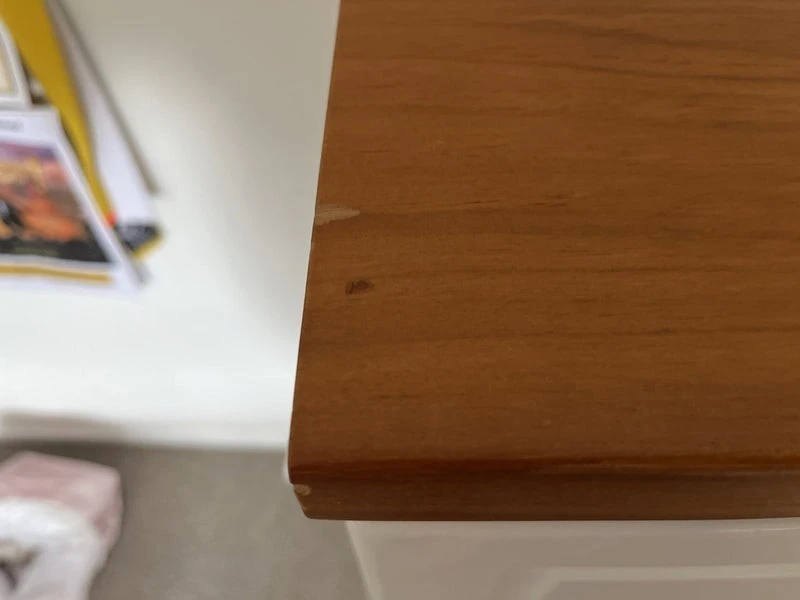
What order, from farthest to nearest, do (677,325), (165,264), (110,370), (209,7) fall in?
(110,370), (165,264), (209,7), (677,325)

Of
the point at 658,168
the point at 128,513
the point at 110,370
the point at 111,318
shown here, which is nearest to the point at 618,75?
the point at 658,168

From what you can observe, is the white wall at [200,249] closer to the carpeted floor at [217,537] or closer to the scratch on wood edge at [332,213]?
the carpeted floor at [217,537]

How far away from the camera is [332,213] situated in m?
0.31

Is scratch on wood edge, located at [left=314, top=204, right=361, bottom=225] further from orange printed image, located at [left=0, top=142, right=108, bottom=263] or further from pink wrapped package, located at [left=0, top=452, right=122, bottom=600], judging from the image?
pink wrapped package, located at [left=0, top=452, right=122, bottom=600]

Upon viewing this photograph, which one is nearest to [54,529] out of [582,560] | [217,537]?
[217,537]

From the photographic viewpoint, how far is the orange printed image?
0.79m

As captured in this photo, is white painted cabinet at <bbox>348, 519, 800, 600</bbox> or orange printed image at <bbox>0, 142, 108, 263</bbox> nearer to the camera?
white painted cabinet at <bbox>348, 519, 800, 600</bbox>

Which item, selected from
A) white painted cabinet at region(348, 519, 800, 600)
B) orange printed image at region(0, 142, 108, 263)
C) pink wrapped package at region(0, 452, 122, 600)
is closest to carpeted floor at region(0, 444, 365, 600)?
pink wrapped package at region(0, 452, 122, 600)

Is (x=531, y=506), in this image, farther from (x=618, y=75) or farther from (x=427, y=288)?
(x=618, y=75)

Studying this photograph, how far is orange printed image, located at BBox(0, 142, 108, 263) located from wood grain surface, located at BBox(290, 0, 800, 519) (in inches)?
21.2

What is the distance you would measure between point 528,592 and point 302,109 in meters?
0.52

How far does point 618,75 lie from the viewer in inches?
13.7

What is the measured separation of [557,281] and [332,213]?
0.09m

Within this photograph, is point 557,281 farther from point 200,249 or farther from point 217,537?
point 217,537
